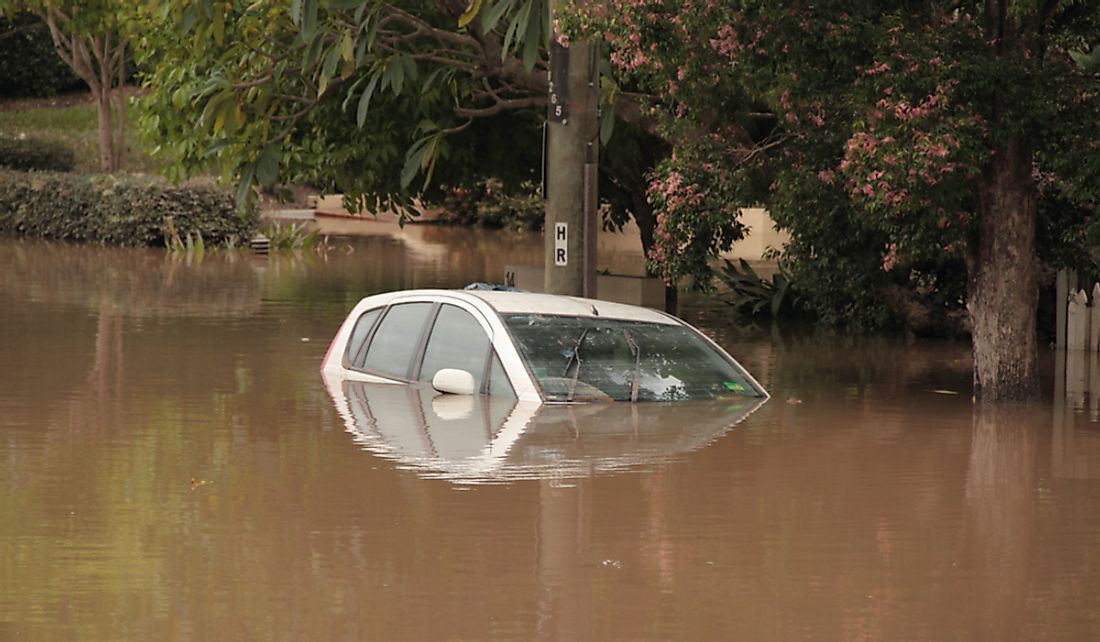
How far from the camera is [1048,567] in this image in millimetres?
8891

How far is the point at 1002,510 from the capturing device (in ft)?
34.0

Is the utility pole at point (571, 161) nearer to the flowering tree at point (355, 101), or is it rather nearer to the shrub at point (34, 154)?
the flowering tree at point (355, 101)

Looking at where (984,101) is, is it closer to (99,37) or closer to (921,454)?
(921,454)

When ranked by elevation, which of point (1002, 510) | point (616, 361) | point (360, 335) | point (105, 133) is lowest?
point (1002, 510)

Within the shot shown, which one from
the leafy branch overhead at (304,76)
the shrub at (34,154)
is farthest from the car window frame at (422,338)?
the shrub at (34,154)

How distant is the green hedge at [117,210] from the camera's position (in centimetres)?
3750

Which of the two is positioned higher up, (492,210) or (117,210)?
(492,210)

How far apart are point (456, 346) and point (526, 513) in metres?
3.31

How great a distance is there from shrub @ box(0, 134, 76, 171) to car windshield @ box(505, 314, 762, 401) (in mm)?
35867

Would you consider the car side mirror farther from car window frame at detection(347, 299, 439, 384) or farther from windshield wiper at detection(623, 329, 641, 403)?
windshield wiper at detection(623, 329, 641, 403)

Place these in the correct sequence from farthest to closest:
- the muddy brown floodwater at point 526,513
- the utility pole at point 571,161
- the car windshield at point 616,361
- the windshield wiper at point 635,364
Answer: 1. the utility pole at point 571,161
2. the windshield wiper at point 635,364
3. the car windshield at point 616,361
4. the muddy brown floodwater at point 526,513

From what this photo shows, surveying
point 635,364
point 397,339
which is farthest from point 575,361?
point 397,339

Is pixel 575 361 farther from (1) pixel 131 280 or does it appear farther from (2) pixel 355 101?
(1) pixel 131 280

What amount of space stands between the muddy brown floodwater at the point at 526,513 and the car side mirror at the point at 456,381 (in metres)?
0.19
